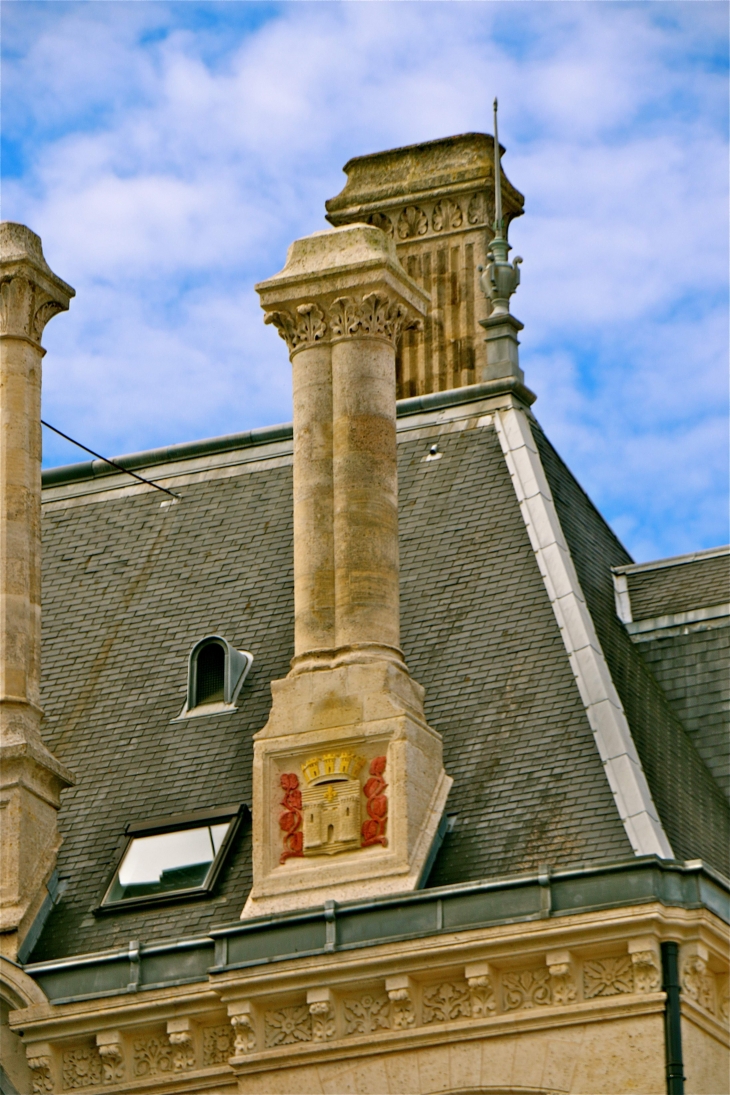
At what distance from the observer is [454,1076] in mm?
25531

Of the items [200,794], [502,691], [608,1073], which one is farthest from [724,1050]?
[200,794]

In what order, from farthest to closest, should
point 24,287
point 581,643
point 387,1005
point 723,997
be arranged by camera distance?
point 24,287
point 581,643
point 387,1005
point 723,997

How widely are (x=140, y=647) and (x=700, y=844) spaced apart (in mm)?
7896

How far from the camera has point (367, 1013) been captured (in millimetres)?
26062

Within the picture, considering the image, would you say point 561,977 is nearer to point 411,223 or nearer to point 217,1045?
point 217,1045

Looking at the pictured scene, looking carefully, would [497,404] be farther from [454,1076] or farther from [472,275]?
[454,1076]

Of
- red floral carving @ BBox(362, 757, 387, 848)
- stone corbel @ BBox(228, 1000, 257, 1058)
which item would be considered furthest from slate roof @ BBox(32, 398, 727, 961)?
stone corbel @ BBox(228, 1000, 257, 1058)

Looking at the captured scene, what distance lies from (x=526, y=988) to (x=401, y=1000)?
122 cm

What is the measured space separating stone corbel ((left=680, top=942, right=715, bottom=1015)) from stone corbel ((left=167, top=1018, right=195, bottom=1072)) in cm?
499

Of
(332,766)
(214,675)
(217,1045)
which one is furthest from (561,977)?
(214,675)

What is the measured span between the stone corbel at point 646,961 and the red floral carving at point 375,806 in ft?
9.99

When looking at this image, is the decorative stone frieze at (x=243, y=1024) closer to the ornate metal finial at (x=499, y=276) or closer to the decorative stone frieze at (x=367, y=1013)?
the decorative stone frieze at (x=367, y=1013)

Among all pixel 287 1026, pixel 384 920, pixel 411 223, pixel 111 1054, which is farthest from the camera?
pixel 411 223

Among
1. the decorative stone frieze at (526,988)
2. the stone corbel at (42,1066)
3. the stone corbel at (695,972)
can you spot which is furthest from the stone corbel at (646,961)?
the stone corbel at (42,1066)
